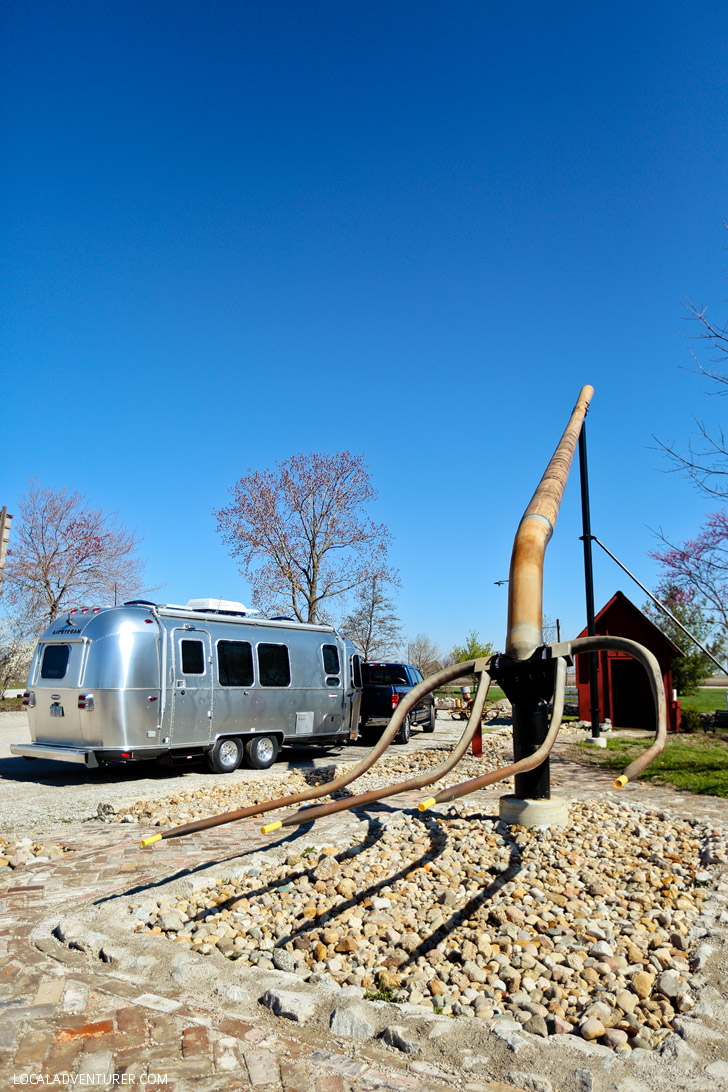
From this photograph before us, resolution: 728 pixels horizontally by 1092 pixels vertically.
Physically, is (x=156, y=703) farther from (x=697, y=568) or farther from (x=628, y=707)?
(x=628, y=707)

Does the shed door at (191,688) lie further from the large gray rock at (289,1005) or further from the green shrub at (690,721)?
the green shrub at (690,721)

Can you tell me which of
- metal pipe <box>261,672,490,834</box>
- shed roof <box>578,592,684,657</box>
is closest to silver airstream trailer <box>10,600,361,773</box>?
metal pipe <box>261,672,490,834</box>

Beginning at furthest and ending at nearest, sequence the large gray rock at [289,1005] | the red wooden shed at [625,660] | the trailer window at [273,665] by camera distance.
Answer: the red wooden shed at [625,660]
the trailer window at [273,665]
the large gray rock at [289,1005]

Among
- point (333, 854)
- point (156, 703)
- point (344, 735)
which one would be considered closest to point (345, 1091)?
point (333, 854)

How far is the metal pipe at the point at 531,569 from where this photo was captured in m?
6.14

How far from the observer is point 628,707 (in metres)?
23.7

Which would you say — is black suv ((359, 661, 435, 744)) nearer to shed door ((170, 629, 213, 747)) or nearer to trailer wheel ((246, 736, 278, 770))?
trailer wheel ((246, 736, 278, 770))

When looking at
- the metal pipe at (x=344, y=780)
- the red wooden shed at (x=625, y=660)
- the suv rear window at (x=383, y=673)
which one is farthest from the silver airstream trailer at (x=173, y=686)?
the red wooden shed at (x=625, y=660)

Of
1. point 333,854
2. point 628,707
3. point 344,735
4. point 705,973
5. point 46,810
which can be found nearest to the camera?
point 705,973

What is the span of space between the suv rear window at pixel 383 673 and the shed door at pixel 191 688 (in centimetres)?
667

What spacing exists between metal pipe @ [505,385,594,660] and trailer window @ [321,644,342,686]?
722cm

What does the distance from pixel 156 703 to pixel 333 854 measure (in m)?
5.66

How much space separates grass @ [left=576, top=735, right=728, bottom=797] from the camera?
9.66 meters

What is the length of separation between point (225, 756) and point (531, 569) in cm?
731
